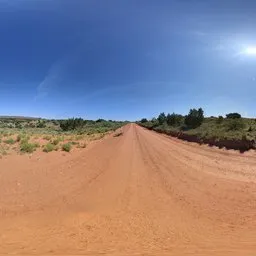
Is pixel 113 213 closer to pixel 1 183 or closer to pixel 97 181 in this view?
pixel 97 181

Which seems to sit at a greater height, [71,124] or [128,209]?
[71,124]

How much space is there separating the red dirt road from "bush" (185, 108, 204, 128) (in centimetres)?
4461

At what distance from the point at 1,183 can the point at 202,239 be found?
30.3ft

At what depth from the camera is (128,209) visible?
914cm

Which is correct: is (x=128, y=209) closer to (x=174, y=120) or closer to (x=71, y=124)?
(x=174, y=120)

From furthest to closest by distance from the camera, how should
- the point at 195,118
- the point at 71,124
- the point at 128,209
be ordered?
the point at 71,124, the point at 195,118, the point at 128,209

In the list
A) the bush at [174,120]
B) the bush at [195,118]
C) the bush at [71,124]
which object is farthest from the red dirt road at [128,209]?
the bush at [71,124]

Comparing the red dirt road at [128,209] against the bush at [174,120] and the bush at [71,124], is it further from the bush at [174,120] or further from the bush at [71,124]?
the bush at [71,124]

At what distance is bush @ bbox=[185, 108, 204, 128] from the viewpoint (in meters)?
60.8

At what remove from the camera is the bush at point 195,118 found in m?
60.8

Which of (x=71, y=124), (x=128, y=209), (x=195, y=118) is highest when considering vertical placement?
(x=195, y=118)

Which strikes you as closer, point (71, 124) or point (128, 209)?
point (128, 209)

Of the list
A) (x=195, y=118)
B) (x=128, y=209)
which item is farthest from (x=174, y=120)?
(x=128, y=209)

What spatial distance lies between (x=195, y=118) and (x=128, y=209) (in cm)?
5459
